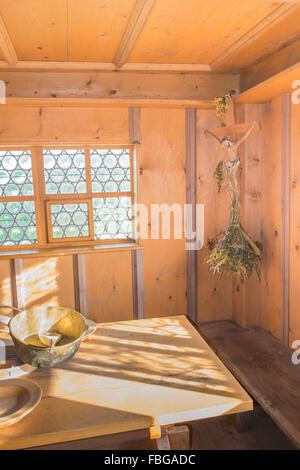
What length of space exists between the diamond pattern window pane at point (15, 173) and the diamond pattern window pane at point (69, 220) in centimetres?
36

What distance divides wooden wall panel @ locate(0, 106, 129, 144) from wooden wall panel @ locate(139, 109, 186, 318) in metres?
0.29

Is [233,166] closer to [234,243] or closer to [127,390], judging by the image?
[234,243]

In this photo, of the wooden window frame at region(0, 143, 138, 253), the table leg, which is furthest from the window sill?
the table leg

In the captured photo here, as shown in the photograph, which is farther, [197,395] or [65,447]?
[65,447]

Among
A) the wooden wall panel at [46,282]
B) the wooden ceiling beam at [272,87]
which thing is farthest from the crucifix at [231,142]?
the wooden wall panel at [46,282]

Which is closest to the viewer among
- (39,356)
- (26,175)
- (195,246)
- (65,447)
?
(39,356)

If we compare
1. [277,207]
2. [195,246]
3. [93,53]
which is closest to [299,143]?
[277,207]

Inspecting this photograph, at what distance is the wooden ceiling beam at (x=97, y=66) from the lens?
3.72 metres

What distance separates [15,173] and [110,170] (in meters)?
0.97

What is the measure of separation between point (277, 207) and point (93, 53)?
2226mm

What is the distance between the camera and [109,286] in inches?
167

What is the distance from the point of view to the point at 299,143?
11.3 ft

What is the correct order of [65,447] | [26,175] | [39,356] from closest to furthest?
1. [39,356]
2. [65,447]
3. [26,175]
